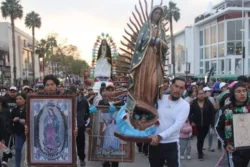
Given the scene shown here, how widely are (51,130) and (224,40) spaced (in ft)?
157

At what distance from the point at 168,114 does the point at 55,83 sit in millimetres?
1799

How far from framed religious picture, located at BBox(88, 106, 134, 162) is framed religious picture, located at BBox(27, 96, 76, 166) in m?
1.11

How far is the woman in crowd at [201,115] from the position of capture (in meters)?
7.40

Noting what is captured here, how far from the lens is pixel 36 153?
186 inches

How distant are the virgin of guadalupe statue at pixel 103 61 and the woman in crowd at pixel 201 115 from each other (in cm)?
704

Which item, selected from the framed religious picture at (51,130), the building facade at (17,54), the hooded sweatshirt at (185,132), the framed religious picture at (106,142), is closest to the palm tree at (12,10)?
the building facade at (17,54)

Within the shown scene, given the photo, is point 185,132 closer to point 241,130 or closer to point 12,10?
point 241,130

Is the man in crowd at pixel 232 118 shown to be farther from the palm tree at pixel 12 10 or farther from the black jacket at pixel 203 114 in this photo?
the palm tree at pixel 12 10

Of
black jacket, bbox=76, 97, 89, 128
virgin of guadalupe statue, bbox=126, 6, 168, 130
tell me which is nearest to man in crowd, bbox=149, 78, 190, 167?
virgin of guadalupe statue, bbox=126, 6, 168, 130

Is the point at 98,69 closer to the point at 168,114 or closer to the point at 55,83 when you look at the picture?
the point at 55,83

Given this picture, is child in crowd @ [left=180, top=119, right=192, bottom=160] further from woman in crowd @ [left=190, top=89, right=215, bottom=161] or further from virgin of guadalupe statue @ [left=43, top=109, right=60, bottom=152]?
virgin of guadalupe statue @ [left=43, top=109, right=60, bottom=152]

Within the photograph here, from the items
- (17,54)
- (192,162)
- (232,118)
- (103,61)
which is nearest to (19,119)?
(232,118)

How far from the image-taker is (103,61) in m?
14.3

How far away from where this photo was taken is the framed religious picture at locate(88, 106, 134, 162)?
5.73 m
